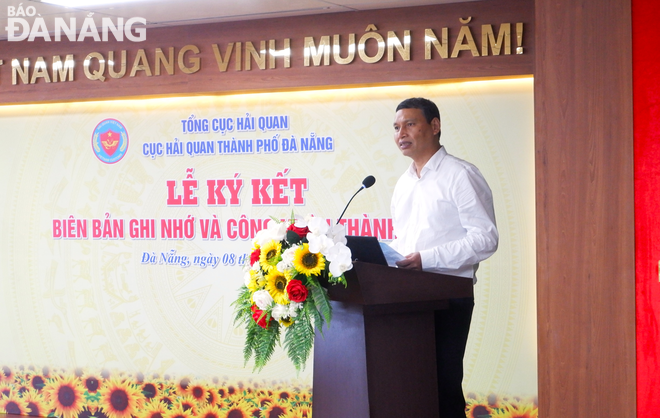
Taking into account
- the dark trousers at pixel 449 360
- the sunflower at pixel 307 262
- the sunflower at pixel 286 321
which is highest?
the sunflower at pixel 307 262

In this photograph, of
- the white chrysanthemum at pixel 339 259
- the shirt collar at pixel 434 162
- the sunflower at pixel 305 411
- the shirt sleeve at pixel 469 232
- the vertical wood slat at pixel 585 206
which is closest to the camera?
the white chrysanthemum at pixel 339 259

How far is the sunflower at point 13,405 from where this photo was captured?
570 centimetres

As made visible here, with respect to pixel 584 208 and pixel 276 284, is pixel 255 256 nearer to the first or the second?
pixel 276 284

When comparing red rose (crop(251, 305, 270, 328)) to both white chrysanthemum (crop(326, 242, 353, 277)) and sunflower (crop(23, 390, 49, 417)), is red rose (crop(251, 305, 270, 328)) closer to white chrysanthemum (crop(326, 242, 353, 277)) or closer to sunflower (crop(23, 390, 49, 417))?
white chrysanthemum (crop(326, 242, 353, 277))

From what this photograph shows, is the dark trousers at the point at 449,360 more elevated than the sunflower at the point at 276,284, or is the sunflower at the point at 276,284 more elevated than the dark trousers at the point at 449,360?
the sunflower at the point at 276,284

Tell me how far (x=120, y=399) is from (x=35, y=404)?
0.76m

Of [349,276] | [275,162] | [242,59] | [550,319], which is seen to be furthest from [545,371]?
[242,59]

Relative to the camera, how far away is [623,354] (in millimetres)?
2986

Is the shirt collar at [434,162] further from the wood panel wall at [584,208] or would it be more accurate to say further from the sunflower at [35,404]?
the sunflower at [35,404]

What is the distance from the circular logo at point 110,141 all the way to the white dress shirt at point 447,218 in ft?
8.18

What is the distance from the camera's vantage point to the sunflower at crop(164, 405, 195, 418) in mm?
5324

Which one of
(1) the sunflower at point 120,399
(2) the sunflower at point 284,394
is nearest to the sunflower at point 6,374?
(1) the sunflower at point 120,399

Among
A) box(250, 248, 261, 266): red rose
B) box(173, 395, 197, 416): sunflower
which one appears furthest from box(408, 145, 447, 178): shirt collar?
box(173, 395, 197, 416): sunflower

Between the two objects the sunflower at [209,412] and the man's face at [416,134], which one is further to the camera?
the sunflower at [209,412]
